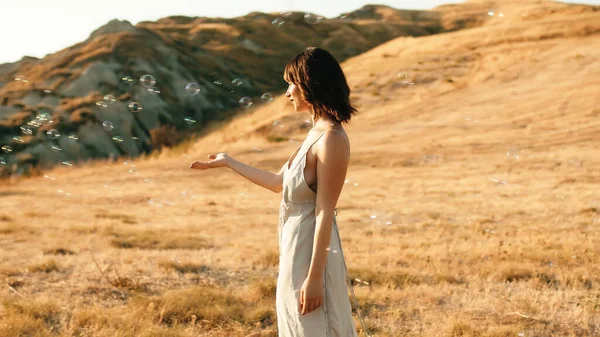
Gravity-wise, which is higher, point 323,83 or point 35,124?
point 323,83

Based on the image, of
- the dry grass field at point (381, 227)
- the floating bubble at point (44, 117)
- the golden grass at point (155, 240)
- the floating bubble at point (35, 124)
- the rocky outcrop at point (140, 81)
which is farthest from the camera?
the rocky outcrop at point (140, 81)

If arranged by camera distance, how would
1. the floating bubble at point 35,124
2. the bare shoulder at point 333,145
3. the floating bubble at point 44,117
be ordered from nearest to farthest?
the bare shoulder at point 333,145 < the floating bubble at point 35,124 < the floating bubble at point 44,117

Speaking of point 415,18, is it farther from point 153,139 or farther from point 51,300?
point 51,300

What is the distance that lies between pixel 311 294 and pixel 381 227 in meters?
10.4

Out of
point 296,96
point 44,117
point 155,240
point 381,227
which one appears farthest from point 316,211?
point 44,117

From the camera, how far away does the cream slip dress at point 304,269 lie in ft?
10.5

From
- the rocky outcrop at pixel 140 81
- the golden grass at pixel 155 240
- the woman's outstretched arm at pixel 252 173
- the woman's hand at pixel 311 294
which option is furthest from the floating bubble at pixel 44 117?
the woman's hand at pixel 311 294

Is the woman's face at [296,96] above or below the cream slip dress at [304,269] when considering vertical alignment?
above

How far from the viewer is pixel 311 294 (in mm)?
3137

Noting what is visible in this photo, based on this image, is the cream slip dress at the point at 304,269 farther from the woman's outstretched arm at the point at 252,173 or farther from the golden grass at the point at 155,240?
the golden grass at the point at 155,240

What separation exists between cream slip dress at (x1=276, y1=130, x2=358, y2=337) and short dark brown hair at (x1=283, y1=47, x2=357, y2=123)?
0.69 ft

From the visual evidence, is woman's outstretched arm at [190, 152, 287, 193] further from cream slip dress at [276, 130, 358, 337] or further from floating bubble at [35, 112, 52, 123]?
floating bubble at [35, 112, 52, 123]

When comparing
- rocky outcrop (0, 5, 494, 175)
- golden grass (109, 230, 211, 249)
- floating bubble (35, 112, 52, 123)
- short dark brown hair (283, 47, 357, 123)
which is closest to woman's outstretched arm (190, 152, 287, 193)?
short dark brown hair (283, 47, 357, 123)

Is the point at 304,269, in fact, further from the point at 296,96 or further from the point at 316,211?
the point at 296,96
